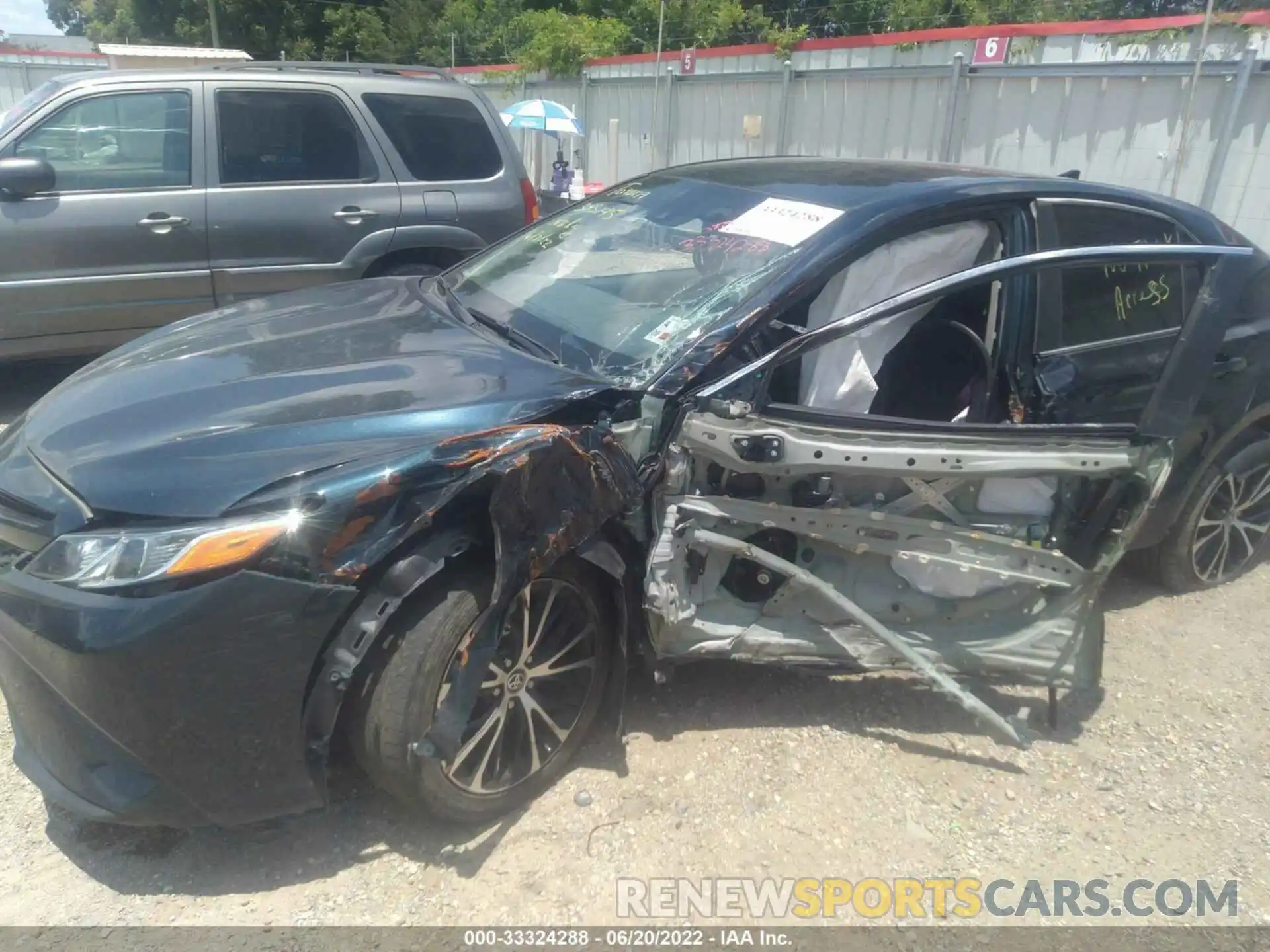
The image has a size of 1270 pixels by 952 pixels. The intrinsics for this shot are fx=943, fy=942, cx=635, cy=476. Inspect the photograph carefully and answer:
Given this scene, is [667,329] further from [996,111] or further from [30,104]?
[996,111]

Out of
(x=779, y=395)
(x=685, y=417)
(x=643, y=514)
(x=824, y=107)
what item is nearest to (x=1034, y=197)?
(x=779, y=395)

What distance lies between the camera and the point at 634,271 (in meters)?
3.18

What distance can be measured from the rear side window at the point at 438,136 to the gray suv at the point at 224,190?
0.04 feet

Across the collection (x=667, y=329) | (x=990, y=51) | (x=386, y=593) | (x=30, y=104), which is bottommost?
(x=386, y=593)

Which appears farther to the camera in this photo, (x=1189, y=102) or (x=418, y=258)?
(x=1189, y=102)

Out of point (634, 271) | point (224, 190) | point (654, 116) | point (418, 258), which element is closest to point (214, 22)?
point (654, 116)

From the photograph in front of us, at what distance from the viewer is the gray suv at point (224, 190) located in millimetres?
5086

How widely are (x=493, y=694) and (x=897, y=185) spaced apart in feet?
6.63

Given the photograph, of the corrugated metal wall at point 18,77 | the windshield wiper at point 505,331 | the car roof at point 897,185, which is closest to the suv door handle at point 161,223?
the windshield wiper at point 505,331

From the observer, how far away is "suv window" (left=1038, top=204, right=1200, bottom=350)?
3.14m

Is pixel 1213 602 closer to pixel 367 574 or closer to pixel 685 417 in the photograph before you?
pixel 685 417

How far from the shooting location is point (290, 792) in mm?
2230

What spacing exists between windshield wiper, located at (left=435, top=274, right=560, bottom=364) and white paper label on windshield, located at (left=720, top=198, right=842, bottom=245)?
73cm

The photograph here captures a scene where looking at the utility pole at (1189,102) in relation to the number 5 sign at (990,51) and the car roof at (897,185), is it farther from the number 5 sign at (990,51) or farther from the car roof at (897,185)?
the car roof at (897,185)
